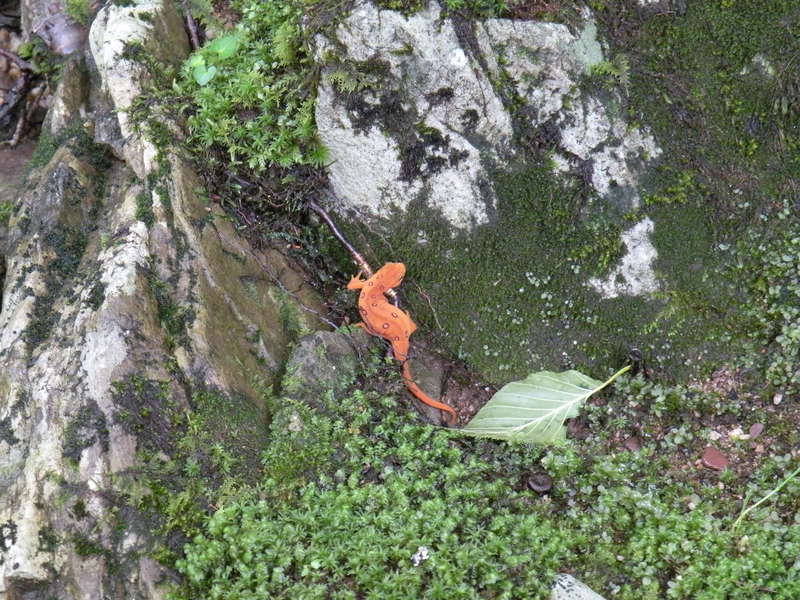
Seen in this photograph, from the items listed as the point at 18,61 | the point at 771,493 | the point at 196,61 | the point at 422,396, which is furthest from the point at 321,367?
the point at 18,61

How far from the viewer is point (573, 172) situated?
15.3 feet

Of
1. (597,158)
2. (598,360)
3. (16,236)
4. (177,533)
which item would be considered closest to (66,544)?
(177,533)

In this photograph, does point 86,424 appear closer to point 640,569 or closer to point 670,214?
point 640,569

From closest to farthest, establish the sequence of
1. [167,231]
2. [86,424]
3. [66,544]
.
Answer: [66,544] < [86,424] < [167,231]

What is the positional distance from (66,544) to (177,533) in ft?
1.74

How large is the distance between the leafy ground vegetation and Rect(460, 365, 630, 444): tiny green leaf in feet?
0.38

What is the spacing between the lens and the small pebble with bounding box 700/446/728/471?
423 cm

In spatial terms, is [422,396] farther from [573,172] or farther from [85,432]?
[85,432]

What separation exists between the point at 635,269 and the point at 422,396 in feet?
5.65

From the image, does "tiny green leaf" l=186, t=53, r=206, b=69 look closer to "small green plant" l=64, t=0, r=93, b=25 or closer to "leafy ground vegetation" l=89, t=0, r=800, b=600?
"leafy ground vegetation" l=89, t=0, r=800, b=600

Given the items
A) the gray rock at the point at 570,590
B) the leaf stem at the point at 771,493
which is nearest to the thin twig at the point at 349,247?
the gray rock at the point at 570,590

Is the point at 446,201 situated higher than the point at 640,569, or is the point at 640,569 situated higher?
the point at 446,201

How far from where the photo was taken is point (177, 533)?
3.47 meters

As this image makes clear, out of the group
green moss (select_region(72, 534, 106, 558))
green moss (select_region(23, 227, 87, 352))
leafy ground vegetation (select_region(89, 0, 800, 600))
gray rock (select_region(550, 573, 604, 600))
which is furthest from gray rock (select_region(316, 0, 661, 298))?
green moss (select_region(72, 534, 106, 558))
